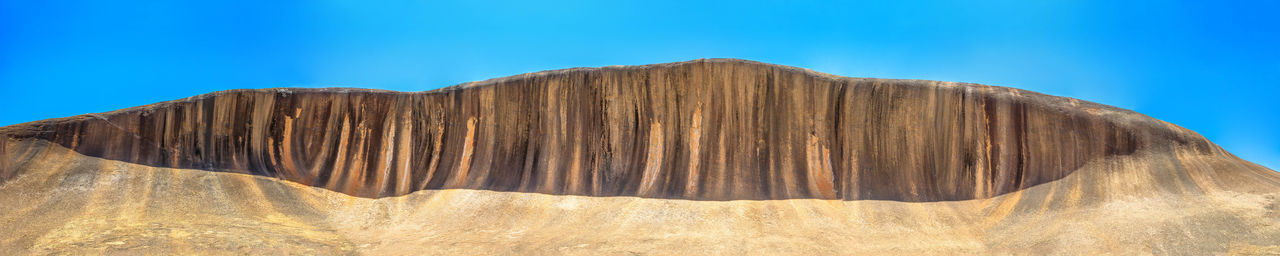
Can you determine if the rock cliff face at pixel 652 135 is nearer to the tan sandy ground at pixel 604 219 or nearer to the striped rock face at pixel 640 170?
the striped rock face at pixel 640 170

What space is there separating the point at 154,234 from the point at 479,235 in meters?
7.31

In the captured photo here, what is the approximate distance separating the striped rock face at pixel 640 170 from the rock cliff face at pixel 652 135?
0.19ft

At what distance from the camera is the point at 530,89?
23469 mm

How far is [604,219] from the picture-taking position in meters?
Result: 20.0

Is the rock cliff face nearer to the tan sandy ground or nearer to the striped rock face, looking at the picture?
the striped rock face

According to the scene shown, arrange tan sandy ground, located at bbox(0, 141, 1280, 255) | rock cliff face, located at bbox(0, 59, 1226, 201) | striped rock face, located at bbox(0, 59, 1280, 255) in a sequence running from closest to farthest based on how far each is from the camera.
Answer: tan sandy ground, located at bbox(0, 141, 1280, 255)
striped rock face, located at bbox(0, 59, 1280, 255)
rock cliff face, located at bbox(0, 59, 1226, 201)

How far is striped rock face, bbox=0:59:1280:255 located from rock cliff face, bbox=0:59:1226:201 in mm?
57

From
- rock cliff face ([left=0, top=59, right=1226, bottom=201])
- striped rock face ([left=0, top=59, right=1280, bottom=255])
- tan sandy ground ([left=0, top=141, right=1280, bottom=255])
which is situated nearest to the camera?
tan sandy ground ([left=0, top=141, right=1280, bottom=255])

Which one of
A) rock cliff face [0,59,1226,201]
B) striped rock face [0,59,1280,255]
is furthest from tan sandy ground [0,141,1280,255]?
rock cliff face [0,59,1226,201]

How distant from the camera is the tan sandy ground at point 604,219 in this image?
681 inches

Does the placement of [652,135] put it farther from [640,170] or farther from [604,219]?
[604,219]

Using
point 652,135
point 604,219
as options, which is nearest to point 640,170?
point 652,135

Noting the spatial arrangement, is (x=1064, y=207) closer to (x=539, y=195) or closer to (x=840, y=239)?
(x=840, y=239)

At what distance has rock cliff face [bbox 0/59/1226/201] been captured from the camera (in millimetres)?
20828
